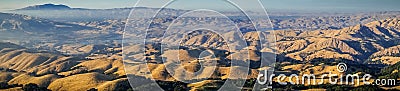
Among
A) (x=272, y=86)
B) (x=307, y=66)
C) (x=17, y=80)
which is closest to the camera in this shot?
(x=272, y=86)

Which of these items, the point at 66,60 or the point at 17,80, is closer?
the point at 17,80

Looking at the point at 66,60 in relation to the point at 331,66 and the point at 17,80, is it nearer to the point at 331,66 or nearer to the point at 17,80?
the point at 17,80

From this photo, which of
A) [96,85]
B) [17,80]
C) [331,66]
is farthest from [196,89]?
[331,66]

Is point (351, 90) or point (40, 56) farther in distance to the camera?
point (40, 56)

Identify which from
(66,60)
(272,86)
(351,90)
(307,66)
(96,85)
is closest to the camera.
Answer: (351,90)

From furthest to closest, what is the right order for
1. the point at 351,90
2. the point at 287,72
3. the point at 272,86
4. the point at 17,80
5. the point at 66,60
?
the point at 66,60, the point at 287,72, the point at 17,80, the point at 272,86, the point at 351,90

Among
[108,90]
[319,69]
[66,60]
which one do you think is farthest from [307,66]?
[66,60]

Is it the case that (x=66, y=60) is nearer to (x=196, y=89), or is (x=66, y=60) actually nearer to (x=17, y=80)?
(x=17, y=80)

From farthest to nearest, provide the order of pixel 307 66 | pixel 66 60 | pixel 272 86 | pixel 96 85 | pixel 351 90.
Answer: pixel 66 60, pixel 307 66, pixel 96 85, pixel 272 86, pixel 351 90

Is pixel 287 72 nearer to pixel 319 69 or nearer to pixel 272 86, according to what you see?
pixel 319 69
